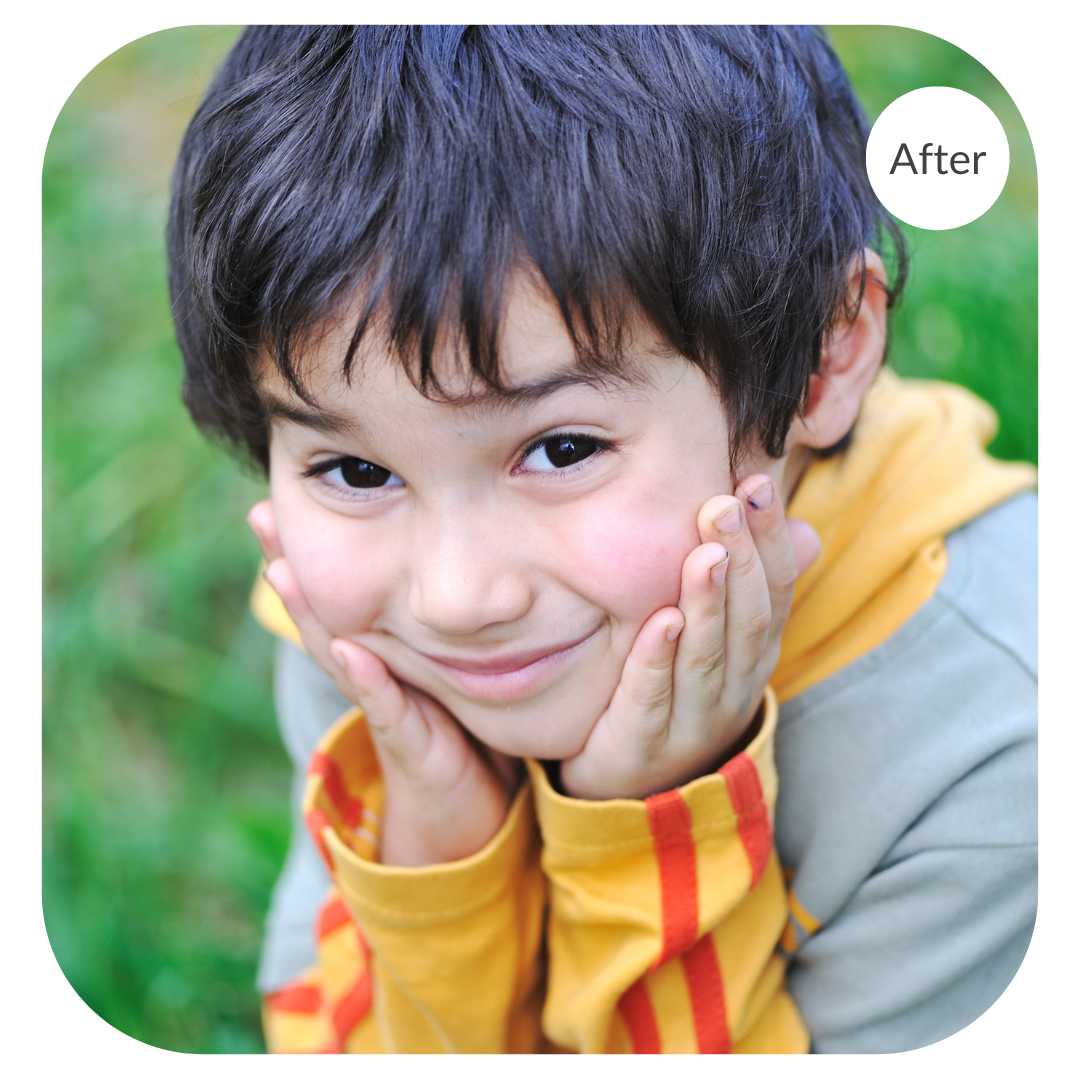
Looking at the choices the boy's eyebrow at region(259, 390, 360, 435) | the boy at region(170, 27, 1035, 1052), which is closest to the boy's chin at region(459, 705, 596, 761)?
the boy at region(170, 27, 1035, 1052)

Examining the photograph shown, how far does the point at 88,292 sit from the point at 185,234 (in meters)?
0.91

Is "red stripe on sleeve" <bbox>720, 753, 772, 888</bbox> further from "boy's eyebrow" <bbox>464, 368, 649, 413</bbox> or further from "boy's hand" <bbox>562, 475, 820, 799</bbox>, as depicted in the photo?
"boy's eyebrow" <bbox>464, 368, 649, 413</bbox>

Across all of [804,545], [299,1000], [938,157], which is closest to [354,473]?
[804,545]

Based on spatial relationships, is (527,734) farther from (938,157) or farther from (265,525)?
(938,157)

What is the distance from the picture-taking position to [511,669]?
753mm

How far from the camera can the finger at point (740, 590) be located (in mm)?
A: 698

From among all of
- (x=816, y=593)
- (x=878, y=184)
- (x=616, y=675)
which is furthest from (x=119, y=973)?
(x=878, y=184)

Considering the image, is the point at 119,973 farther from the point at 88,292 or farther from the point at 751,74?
the point at 751,74

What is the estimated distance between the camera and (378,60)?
0.66m

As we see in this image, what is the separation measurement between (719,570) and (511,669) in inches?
6.1

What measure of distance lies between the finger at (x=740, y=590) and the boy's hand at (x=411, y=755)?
0.24m

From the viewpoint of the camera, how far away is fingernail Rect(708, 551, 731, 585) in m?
0.70

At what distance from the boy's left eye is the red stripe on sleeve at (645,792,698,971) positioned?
0.26 metres

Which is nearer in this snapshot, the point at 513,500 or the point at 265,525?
the point at 513,500
